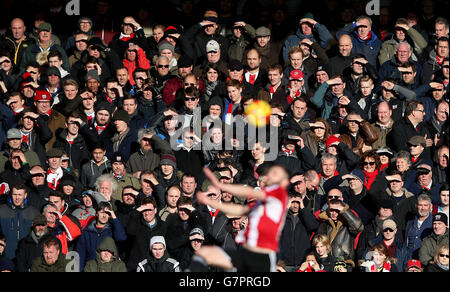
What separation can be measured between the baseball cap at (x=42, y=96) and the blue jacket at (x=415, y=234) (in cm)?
608

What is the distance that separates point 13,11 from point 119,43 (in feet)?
8.95

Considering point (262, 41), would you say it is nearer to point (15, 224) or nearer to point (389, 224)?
point (389, 224)

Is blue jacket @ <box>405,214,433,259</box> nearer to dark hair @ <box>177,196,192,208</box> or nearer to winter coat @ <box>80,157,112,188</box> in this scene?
dark hair @ <box>177,196,192,208</box>

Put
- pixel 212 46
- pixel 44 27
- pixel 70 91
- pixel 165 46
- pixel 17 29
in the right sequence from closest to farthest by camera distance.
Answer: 1. pixel 70 91
2. pixel 212 46
3. pixel 165 46
4. pixel 44 27
5. pixel 17 29

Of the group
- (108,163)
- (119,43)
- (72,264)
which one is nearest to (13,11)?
(119,43)

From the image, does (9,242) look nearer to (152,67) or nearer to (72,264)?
(72,264)

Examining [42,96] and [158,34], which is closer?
[42,96]

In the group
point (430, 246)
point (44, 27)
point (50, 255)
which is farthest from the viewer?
point (44, 27)

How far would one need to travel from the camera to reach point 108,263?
15.6m

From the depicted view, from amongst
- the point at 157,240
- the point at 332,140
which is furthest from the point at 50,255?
the point at 332,140

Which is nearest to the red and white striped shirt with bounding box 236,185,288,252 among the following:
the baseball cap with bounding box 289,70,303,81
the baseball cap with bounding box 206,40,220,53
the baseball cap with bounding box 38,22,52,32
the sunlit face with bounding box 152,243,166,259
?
the sunlit face with bounding box 152,243,166,259

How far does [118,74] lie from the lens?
18.6 meters

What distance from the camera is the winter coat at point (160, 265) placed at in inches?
611

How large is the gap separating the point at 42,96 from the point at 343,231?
5474 mm
